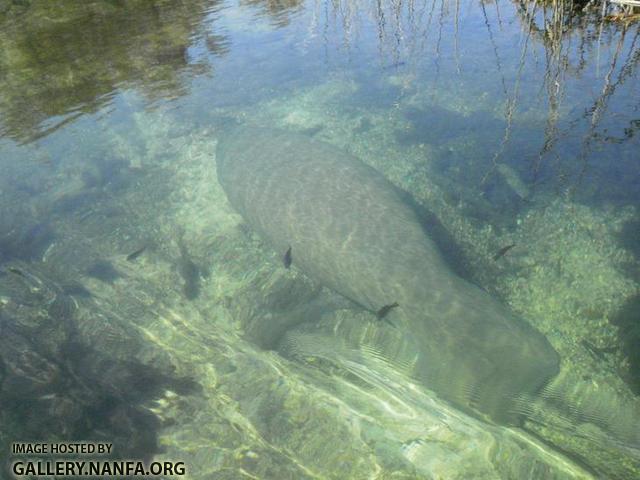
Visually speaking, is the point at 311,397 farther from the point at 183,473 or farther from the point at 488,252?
the point at 488,252

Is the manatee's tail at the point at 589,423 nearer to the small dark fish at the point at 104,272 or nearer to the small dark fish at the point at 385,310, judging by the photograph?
the small dark fish at the point at 385,310

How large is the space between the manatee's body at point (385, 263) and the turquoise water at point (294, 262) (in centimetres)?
22

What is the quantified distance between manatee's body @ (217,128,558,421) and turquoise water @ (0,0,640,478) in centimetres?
22

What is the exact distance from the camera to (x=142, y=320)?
491cm

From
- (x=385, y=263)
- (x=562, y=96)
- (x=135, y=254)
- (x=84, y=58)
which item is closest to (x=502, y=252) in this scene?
(x=385, y=263)

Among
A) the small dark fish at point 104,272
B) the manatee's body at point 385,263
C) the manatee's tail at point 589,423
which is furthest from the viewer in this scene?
the small dark fish at point 104,272

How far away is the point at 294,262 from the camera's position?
5543 mm

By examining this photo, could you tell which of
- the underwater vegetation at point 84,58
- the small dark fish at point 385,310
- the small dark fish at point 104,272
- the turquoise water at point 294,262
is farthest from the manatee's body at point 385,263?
the underwater vegetation at point 84,58

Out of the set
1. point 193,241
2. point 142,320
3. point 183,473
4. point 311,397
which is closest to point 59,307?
point 142,320

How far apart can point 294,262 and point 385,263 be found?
1.36 meters

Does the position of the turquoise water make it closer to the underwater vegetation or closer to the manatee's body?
the underwater vegetation

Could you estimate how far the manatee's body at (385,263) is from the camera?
3730mm

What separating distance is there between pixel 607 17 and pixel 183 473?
35.2ft

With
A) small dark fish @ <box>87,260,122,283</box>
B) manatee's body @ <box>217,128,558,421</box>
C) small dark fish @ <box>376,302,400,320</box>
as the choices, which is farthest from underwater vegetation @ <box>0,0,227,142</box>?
small dark fish @ <box>376,302,400,320</box>
